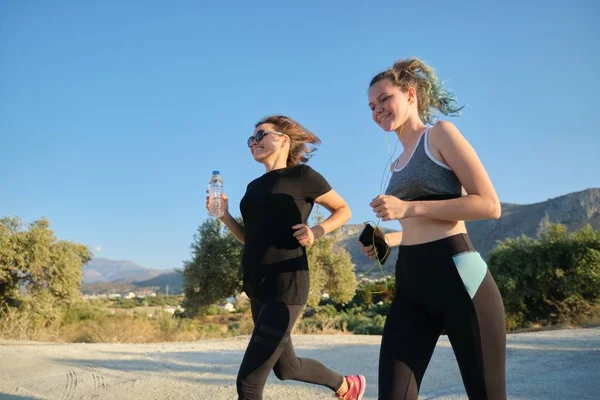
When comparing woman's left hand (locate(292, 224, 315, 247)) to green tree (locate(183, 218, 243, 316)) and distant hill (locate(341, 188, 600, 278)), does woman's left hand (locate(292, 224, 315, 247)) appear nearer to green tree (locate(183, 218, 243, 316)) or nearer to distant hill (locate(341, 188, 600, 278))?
green tree (locate(183, 218, 243, 316))

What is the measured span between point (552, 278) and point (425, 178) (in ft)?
61.8

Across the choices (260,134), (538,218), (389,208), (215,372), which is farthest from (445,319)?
(538,218)

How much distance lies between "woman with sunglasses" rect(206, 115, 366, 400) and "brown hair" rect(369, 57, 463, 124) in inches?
39.6

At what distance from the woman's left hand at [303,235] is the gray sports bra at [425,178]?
861mm

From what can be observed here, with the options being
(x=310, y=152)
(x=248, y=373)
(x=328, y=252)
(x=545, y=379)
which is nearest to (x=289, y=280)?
(x=248, y=373)

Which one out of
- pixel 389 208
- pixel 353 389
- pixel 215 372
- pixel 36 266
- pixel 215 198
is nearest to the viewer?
pixel 389 208

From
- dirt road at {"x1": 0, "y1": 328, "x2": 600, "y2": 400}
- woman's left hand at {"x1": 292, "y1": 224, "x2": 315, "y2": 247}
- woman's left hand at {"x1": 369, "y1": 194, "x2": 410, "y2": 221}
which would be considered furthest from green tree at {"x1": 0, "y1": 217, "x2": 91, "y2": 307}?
woman's left hand at {"x1": 369, "y1": 194, "x2": 410, "y2": 221}

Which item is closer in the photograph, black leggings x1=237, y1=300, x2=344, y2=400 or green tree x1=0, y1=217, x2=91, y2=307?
black leggings x1=237, y1=300, x2=344, y2=400

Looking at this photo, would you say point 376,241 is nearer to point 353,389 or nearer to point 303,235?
point 303,235

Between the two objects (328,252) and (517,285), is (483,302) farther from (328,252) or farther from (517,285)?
(517,285)

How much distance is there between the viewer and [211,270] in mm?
18172

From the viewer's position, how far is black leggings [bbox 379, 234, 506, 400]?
2.09m

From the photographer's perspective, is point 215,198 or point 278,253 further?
point 215,198

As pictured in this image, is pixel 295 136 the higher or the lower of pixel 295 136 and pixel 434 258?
the higher
